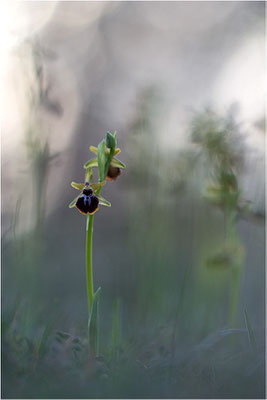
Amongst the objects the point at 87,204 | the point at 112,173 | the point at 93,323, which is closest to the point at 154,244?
the point at 112,173

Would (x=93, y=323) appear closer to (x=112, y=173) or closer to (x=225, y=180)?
(x=112, y=173)

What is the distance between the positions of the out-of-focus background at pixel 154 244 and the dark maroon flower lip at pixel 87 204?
1.53 feet

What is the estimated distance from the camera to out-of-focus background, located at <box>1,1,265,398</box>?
161 cm

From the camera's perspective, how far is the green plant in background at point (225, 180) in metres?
2.63

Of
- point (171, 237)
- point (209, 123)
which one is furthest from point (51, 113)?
point (171, 237)

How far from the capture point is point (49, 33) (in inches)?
295

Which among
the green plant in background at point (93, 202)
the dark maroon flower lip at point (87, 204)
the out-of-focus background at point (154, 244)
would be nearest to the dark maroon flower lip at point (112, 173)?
the green plant in background at point (93, 202)

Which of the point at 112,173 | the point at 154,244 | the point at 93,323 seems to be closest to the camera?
the point at 93,323

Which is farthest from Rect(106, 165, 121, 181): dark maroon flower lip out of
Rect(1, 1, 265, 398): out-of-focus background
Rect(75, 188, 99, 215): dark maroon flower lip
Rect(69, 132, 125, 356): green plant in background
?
Rect(1, 1, 265, 398): out-of-focus background

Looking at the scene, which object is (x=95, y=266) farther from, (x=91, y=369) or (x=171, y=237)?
(x=91, y=369)

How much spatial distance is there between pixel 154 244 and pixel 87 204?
1458 millimetres

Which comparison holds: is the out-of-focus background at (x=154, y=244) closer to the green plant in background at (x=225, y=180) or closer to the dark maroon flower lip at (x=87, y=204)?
the green plant in background at (x=225, y=180)

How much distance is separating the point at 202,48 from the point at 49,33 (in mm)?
2888

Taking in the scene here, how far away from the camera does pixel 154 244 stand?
134 inches
